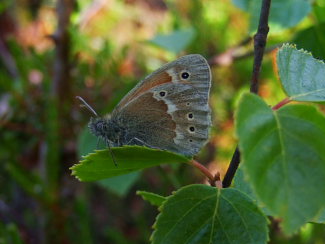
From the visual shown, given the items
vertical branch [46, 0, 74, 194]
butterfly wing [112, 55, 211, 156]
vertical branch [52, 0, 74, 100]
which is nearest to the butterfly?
butterfly wing [112, 55, 211, 156]

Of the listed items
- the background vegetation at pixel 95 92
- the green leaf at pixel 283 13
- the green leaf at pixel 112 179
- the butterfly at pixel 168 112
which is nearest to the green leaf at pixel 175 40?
the background vegetation at pixel 95 92

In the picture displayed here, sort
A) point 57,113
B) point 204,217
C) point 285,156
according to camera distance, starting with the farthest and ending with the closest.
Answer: point 57,113, point 204,217, point 285,156

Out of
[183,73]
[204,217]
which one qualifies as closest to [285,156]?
[204,217]

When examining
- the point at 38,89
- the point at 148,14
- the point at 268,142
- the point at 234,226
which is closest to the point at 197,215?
the point at 234,226

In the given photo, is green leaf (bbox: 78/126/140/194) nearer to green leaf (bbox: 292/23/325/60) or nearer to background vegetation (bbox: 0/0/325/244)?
background vegetation (bbox: 0/0/325/244)

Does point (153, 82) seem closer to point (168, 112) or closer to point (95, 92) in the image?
point (168, 112)
